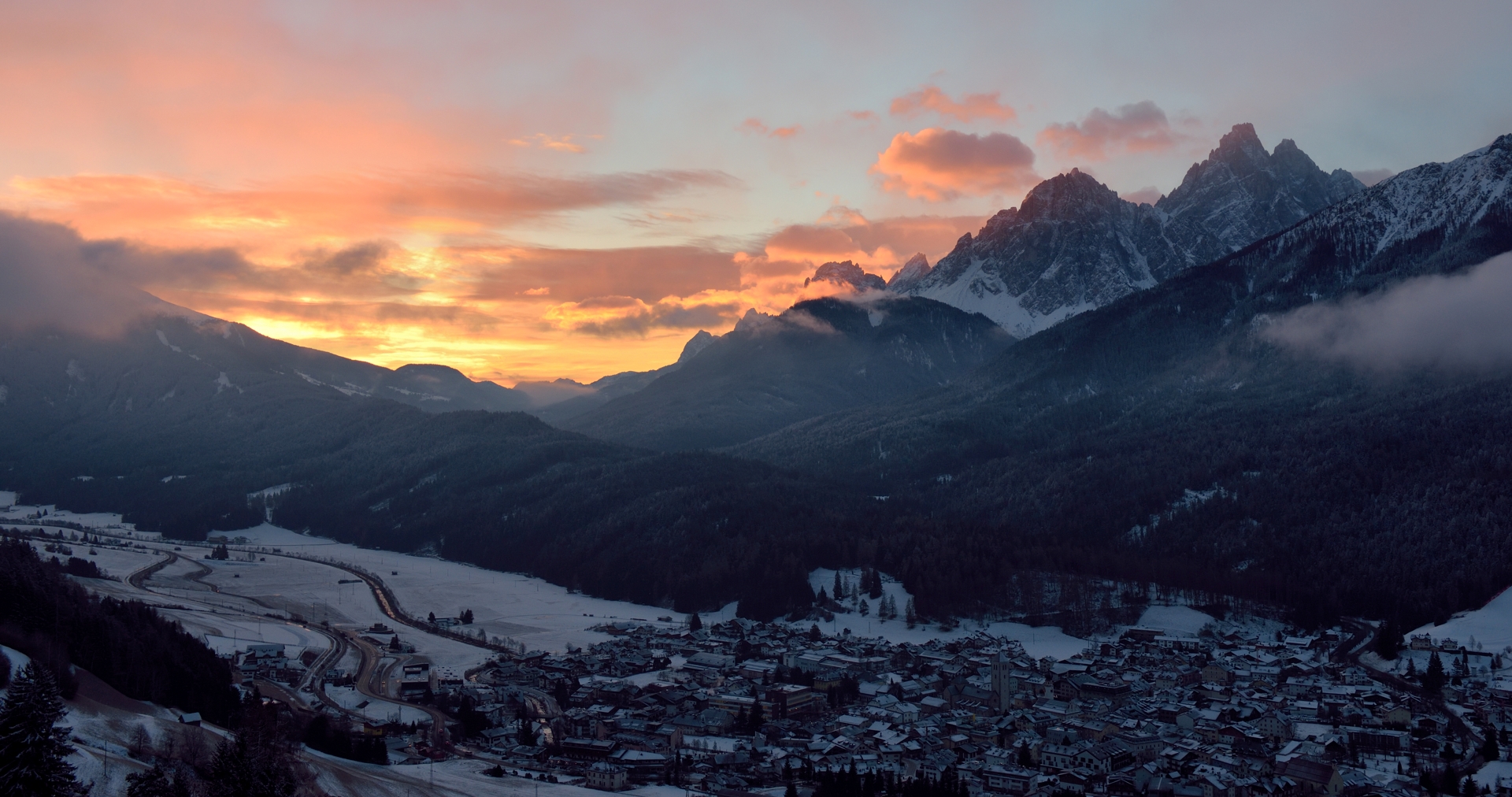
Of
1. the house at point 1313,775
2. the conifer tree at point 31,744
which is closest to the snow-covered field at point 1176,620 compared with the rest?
the house at point 1313,775

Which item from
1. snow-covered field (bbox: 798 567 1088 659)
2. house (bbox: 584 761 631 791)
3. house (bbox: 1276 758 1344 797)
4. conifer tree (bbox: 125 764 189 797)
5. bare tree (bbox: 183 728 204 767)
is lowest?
house (bbox: 584 761 631 791)

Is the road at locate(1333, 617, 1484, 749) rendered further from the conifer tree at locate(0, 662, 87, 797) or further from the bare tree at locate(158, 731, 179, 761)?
the conifer tree at locate(0, 662, 87, 797)

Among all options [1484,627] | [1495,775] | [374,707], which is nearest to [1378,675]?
[1484,627]

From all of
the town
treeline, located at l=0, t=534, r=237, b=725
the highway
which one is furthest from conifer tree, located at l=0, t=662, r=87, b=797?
A: the highway

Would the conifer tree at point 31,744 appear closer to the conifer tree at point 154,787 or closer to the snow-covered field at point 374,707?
the conifer tree at point 154,787

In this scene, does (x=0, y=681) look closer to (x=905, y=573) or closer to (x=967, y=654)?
(x=967, y=654)

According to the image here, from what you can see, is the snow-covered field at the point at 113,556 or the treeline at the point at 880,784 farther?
the snow-covered field at the point at 113,556

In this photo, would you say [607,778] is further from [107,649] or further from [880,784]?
[107,649]
